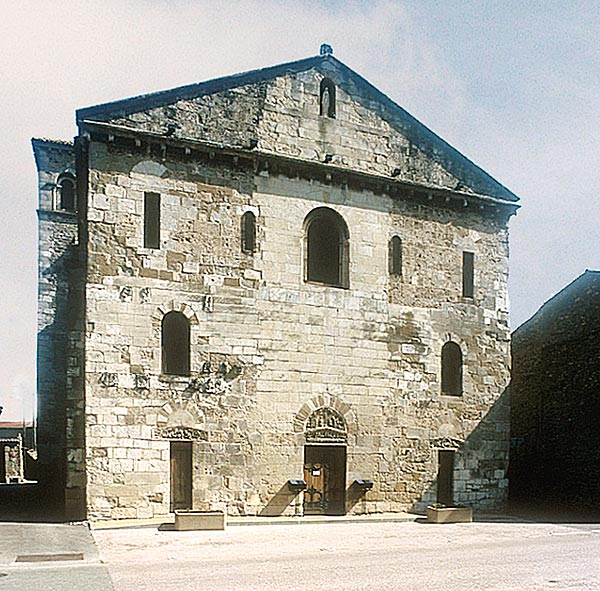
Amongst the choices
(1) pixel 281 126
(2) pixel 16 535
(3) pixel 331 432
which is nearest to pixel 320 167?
(1) pixel 281 126

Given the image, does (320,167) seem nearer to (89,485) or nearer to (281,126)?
(281,126)

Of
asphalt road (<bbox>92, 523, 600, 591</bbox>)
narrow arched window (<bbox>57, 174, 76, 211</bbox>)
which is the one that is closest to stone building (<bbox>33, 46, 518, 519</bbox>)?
asphalt road (<bbox>92, 523, 600, 591</bbox>)

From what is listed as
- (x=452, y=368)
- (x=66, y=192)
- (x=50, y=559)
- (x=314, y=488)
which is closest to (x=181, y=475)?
(x=314, y=488)

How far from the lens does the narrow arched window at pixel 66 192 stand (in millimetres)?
28500

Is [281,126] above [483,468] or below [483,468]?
above

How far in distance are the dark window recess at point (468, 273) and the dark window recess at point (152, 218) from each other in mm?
9061

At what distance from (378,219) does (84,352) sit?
28.0 ft

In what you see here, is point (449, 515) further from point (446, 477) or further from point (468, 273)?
point (468, 273)

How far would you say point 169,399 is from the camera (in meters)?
18.1

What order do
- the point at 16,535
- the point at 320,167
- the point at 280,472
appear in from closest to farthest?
1. the point at 16,535
2. the point at 280,472
3. the point at 320,167

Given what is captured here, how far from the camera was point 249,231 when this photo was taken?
19.5 metres

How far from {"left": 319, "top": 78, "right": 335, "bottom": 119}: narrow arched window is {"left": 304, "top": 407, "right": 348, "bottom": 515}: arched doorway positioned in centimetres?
784

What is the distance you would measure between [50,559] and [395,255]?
476 inches

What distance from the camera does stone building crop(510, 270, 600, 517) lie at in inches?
923
